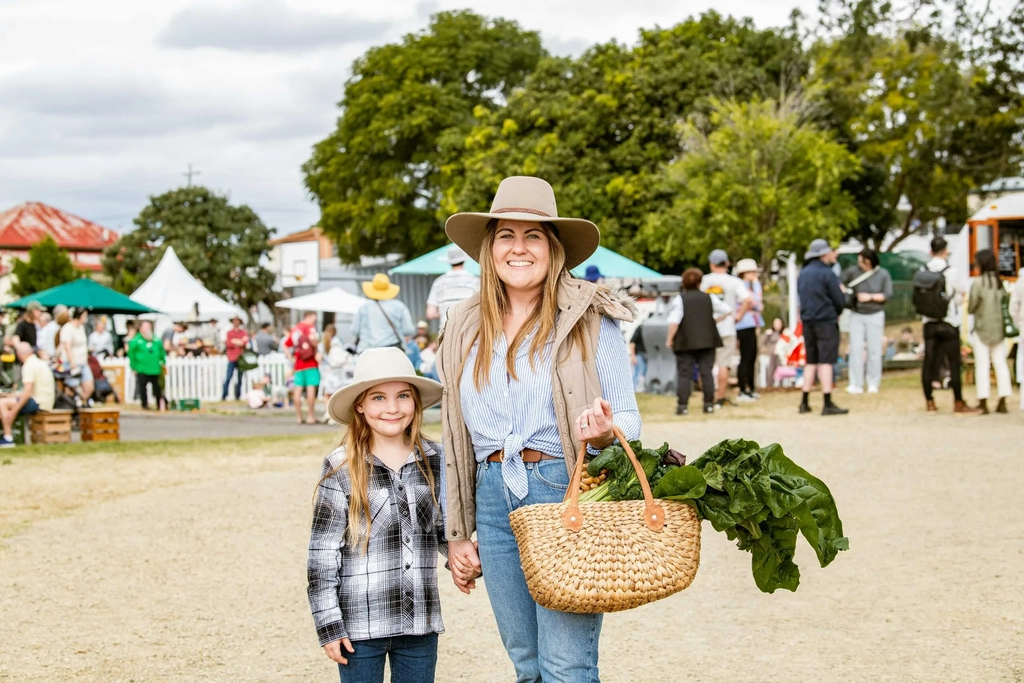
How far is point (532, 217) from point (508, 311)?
30 cm

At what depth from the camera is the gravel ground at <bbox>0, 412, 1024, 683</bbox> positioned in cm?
514

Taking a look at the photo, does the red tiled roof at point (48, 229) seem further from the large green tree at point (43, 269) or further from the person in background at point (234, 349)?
the person in background at point (234, 349)

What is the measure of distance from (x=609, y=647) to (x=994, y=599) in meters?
2.02

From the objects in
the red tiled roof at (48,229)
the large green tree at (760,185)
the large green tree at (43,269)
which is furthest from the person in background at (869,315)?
the red tiled roof at (48,229)

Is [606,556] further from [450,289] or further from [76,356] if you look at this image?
[76,356]

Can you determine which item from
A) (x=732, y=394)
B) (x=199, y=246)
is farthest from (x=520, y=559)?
(x=199, y=246)

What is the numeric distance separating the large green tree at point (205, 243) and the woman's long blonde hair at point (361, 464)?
2411 inches

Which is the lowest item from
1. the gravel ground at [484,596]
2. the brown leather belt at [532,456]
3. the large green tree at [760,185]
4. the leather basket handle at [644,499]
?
the gravel ground at [484,596]

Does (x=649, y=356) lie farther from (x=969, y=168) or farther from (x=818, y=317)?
(x=969, y=168)

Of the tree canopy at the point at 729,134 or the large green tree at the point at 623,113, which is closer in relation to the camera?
the tree canopy at the point at 729,134

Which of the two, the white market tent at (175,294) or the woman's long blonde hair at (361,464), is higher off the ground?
the white market tent at (175,294)

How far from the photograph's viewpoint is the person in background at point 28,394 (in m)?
14.1

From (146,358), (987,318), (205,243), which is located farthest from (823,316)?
(205,243)

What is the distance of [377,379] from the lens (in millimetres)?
3781
